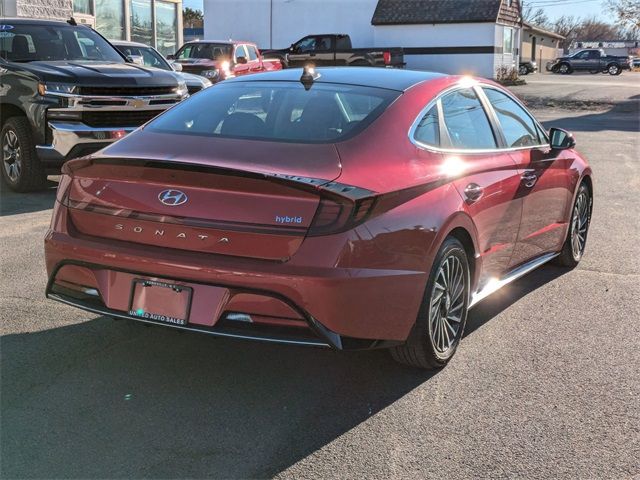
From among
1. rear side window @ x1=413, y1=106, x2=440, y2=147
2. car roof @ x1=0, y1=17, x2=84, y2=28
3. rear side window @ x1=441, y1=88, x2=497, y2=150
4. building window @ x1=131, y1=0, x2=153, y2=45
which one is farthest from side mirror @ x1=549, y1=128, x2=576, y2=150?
building window @ x1=131, y1=0, x2=153, y2=45

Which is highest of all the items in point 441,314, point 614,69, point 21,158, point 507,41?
point 507,41

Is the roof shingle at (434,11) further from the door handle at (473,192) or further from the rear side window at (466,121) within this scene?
the door handle at (473,192)

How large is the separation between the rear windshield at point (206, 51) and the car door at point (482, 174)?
1782cm

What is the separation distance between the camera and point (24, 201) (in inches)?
340

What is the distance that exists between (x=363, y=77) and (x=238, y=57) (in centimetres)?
1812

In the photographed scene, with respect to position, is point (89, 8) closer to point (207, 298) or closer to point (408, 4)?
point (207, 298)

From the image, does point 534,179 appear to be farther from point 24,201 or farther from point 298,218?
point 24,201

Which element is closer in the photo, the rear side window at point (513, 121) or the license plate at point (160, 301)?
the license plate at point (160, 301)

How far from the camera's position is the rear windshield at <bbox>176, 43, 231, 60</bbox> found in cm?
2188

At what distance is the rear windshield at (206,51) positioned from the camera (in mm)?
21875

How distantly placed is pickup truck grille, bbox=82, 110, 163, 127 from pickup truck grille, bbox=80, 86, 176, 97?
211 millimetres

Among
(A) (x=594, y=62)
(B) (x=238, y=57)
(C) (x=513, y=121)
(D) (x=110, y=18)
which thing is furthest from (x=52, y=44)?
(A) (x=594, y=62)

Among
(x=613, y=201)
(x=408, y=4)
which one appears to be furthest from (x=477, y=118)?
(x=408, y=4)

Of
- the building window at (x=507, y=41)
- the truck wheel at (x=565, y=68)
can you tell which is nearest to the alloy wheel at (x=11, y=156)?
the building window at (x=507, y=41)
